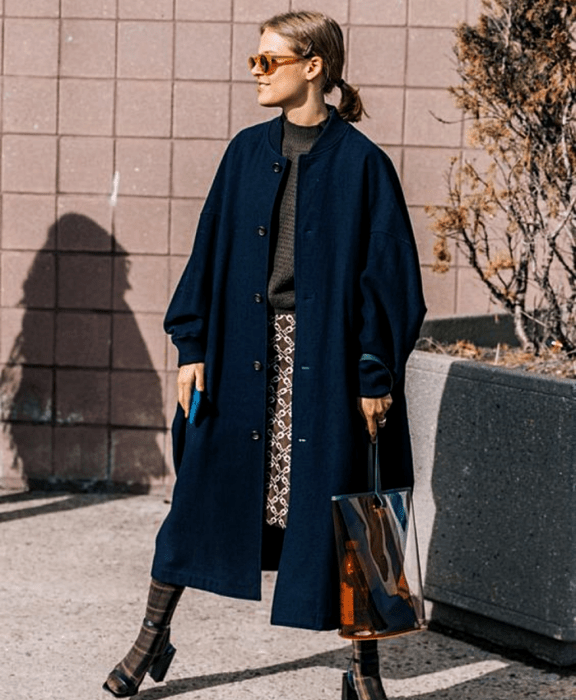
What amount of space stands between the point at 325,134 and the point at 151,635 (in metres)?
1.45

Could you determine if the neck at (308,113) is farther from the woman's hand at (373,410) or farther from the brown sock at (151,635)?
the brown sock at (151,635)

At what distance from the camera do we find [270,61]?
407cm

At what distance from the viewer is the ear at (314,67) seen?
4.09 meters

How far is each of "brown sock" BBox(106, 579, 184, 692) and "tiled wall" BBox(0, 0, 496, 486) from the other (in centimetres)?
249

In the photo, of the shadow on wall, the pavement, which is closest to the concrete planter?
the pavement

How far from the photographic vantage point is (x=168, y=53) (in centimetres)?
661

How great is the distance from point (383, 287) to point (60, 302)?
298 cm

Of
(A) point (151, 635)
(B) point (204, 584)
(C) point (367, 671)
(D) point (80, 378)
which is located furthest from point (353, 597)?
(D) point (80, 378)

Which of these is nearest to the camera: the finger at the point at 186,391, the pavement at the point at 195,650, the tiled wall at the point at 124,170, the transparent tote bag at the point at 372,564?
the transparent tote bag at the point at 372,564

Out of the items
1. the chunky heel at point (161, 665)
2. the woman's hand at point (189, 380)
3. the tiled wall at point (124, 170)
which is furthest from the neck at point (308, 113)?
the tiled wall at point (124, 170)

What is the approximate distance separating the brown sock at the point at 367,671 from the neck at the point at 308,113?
140cm

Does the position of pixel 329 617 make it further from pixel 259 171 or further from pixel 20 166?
pixel 20 166

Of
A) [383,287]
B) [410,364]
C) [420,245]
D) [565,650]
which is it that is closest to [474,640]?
[565,650]

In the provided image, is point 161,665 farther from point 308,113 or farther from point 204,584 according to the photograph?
point 308,113
